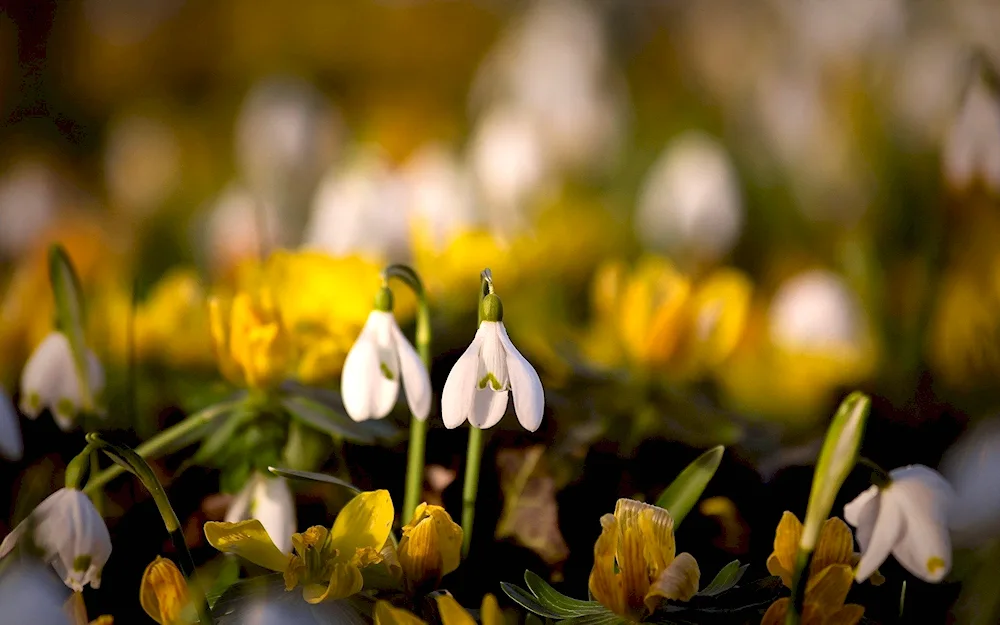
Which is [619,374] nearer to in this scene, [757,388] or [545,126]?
[757,388]

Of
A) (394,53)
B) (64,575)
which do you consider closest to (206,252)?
(64,575)

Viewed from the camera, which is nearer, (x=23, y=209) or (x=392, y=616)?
(x=392, y=616)

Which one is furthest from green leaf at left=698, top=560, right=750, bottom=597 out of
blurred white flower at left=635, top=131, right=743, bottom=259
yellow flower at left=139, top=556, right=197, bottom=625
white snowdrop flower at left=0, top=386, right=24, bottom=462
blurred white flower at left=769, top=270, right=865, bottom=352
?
blurred white flower at left=635, top=131, right=743, bottom=259

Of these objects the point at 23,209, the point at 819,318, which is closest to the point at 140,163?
the point at 23,209

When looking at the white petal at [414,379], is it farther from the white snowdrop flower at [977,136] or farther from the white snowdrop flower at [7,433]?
the white snowdrop flower at [977,136]

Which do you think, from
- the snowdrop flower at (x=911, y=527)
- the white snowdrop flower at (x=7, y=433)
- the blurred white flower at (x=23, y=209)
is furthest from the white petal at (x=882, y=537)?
the blurred white flower at (x=23, y=209)

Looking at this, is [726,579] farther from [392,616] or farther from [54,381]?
[54,381]

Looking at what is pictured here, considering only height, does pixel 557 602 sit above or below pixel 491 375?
below
